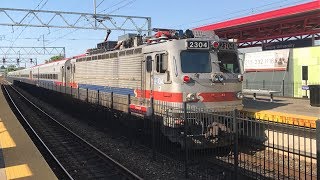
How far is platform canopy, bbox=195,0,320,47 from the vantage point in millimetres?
24188

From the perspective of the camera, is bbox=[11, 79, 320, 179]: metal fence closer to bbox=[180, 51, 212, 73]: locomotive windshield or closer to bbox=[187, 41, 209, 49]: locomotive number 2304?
bbox=[180, 51, 212, 73]: locomotive windshield

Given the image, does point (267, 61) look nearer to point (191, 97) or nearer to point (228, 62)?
point (228, 62)

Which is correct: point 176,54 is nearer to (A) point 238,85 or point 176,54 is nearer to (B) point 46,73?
(A) point 238,85

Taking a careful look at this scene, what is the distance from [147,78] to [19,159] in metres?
4.62

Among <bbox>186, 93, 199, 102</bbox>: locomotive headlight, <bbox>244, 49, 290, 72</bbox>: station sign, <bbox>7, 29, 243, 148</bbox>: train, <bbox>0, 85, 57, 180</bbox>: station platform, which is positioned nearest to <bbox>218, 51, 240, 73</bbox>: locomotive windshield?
<bbox>7, 29, 243, 148</bbox>: train

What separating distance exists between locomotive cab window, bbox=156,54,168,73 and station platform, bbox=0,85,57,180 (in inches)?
163

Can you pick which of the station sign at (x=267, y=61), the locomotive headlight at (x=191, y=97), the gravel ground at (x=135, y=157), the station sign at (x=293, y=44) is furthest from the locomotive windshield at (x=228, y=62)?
the station sign at (x=293, y=44)

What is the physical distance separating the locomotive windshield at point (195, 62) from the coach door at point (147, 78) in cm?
142

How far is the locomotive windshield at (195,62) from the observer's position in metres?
11.4

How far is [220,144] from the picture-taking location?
1012 cm

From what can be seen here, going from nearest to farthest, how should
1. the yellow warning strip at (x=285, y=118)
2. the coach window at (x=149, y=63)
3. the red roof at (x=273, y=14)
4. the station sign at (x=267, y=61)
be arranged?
the yellow warning strip at (x=285, y=118), the coach window at (x=149, y=63), the red roof at (x=273, y=14), the station sign at (x=267, y=61)

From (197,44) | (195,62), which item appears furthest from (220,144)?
(197,44)

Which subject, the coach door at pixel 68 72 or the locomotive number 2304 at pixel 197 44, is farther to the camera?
the coach door at pixel 68 72

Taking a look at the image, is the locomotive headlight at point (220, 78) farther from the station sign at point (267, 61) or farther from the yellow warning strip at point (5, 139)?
the station sign at point (267, 61)
